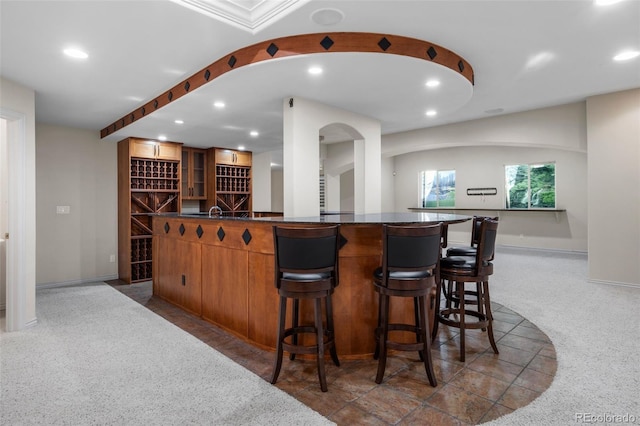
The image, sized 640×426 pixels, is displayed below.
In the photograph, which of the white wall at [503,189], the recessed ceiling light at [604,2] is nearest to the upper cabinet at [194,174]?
the white wall at [503,189]

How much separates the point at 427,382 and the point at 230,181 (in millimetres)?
5908

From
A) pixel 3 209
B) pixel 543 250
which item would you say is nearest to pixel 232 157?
pixel 3 209

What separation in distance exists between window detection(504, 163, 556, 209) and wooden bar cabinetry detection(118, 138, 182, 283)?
7.89 metres

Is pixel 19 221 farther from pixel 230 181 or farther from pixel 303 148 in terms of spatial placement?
pixel 230 181

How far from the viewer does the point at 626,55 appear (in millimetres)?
3543

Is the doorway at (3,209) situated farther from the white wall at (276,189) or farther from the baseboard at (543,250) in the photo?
the baseboard at (543,250)

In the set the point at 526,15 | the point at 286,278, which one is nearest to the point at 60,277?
the point at 286,278

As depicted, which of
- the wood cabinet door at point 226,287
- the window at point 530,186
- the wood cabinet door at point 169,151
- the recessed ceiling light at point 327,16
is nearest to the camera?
the recessed ceiling light at point 327,16

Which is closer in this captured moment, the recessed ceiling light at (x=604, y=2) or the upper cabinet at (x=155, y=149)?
the recessed ceiling light at (x=604, y=2)

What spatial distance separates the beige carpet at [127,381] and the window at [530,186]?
8282mm

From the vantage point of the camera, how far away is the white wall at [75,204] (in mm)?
5324

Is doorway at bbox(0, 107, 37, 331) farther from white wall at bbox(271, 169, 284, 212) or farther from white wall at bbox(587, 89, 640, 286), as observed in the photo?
white wall at bbox(271, 169, 284, 212)

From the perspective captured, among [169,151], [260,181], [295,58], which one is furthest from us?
[260,181]

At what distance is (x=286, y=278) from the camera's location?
93.6 inches
